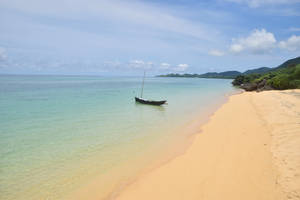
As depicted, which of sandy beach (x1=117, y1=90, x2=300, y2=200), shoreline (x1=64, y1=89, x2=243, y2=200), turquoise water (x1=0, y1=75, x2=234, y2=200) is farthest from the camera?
turquoise water (x1=0, y1=75, x2=234, y2=200)

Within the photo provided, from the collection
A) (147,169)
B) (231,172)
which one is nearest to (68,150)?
(147,169)

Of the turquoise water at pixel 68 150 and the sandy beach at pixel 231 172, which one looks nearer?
the sandy beach at pixel 231 172

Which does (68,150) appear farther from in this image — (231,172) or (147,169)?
(231,172)

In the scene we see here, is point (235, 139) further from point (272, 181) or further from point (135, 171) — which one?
point (135, 171)

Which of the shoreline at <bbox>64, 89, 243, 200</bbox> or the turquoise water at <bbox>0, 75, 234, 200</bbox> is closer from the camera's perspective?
the shoreline at <bbox>64, 89, 243, 200</bbox>

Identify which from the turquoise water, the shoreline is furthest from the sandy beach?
the turquoise water

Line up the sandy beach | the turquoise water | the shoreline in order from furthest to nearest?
the turquoise water
the shoreline
the sandy beach

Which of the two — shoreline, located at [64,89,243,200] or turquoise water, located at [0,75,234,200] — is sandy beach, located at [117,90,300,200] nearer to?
shoreline, located at [64,89,243,200]

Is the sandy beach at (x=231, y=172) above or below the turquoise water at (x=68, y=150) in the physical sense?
above

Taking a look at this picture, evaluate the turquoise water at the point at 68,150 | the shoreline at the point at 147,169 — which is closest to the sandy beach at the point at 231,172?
the shoreline at the point at 147,169

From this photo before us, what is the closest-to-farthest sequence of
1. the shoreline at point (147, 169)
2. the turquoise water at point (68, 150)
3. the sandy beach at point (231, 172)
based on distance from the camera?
the sandy beach at point (231, 172) → the shoreline at point (147, 169) → the turquoise water at point (68, 150)

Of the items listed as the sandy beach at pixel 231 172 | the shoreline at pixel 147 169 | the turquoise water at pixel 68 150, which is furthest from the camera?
the turquoise water at pixel 68 150

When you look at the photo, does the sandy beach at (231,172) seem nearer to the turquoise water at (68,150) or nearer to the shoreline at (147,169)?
the shoreline at (147,169)

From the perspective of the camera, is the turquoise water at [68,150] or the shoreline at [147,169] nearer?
the shoreline at [147,169]
